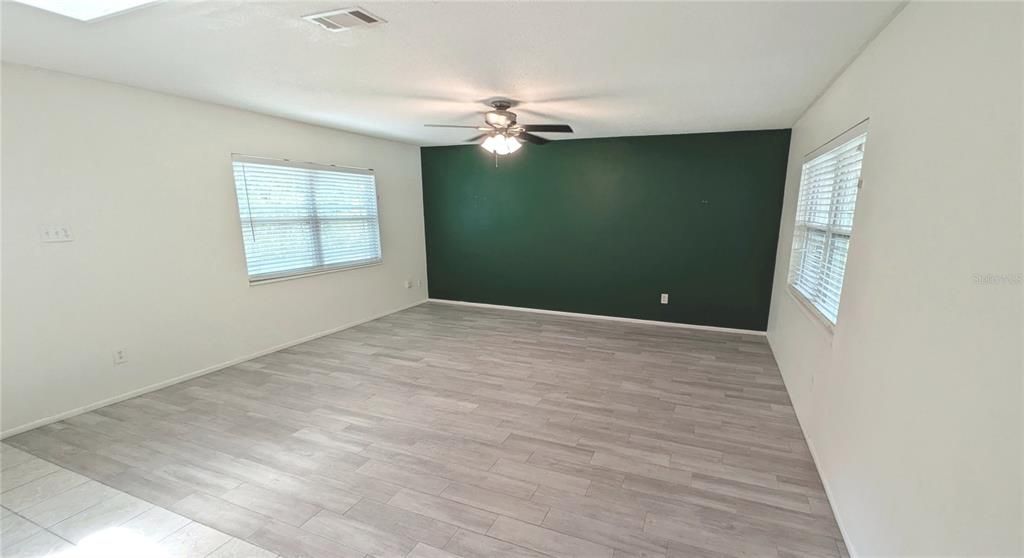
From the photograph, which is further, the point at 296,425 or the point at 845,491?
the point at 296,425

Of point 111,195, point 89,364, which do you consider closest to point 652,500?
point 89,364

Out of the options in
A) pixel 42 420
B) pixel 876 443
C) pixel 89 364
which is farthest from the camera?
pixel 89 364

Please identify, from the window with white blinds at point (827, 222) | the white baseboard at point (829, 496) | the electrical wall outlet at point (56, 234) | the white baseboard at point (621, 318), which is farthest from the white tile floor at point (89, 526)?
the white baseboard at point (621, 318)

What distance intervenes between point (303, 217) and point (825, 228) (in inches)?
186

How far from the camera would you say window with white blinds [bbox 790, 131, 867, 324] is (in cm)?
223

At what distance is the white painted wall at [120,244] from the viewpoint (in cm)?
256

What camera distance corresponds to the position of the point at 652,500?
1.99m

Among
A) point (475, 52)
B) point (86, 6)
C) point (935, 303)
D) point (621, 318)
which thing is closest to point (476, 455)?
point (935, 303)

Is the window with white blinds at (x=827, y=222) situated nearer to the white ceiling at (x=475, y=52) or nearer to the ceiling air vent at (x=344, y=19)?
the white ceiling at (x=475, y=52)

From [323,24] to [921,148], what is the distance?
2465mm

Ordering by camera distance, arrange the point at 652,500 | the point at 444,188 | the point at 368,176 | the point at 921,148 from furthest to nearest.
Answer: the point at 444,188 → the point at 368,176 → the point at 652,500 → the point at 921,148

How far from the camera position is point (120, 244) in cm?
298

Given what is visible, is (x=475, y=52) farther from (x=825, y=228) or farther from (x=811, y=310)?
(x=811, y=310)

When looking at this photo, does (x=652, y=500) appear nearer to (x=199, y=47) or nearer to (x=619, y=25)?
(x=619, y=25)
